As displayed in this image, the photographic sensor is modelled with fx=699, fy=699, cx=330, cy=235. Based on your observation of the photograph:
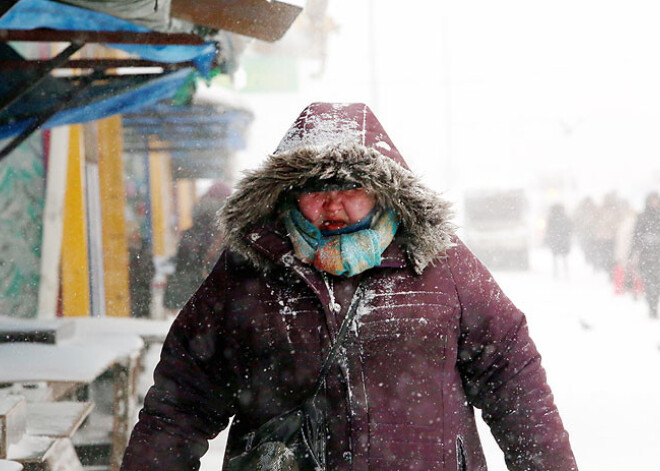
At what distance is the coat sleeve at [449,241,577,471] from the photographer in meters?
1.58

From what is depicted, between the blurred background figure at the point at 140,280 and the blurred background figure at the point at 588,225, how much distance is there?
279 inches

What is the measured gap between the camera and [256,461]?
146 cm

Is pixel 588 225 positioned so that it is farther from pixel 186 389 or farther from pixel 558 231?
pixel 186 389

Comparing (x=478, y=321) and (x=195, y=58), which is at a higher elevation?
(x=195, y=58)

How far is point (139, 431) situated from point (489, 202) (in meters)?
16.9

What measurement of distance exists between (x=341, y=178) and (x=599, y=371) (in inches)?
218

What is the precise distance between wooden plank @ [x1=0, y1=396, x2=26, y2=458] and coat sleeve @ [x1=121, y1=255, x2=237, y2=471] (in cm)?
115

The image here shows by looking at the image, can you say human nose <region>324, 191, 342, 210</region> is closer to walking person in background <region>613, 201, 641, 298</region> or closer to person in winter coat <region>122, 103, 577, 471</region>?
person in winter coat <region>122, 103, 577, 471</region>

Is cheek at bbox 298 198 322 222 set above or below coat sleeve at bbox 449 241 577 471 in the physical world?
above

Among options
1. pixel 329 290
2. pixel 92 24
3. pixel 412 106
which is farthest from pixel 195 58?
pixel 412 106

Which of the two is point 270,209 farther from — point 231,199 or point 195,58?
point 195,58

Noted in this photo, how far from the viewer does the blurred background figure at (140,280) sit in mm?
8328

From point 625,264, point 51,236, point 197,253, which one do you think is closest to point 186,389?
point 51,236

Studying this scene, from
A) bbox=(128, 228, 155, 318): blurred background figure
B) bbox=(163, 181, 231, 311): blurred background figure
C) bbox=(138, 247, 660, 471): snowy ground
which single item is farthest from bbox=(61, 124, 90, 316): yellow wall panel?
bbox=(138, 247, 660, 471): snowy ground
